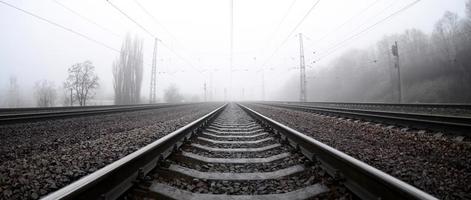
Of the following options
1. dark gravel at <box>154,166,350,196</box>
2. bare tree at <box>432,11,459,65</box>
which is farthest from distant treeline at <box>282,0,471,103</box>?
dark gravel at <box>154,166,350,196</box>

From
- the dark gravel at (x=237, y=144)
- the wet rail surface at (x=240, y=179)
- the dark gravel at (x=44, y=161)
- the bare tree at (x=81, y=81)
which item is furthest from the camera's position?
the bare tree at (x=81, y=81)

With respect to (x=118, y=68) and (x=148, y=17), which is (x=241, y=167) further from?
(x=118, y=68)

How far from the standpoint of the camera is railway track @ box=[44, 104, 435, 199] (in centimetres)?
164

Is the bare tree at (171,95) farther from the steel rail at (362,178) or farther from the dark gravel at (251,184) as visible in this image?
the steel rail at (362,178)

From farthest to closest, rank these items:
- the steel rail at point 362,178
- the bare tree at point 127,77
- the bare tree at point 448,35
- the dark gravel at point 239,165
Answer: the bare tree at point 127,77 < the bare tree at point 448,35 < the dark gravel at point 239,165 < the steel rail at point 362,178

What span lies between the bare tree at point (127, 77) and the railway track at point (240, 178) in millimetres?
34905

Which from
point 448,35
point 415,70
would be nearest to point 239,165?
point 415,70

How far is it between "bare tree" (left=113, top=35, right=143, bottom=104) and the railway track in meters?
34.9

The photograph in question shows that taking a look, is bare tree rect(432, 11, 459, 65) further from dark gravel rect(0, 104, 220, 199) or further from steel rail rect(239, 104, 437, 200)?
dark gravel rect(0, 104, 220, 199)

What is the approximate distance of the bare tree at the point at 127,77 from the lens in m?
34.8

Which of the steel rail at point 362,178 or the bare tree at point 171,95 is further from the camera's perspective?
the bare tree at point 171,95

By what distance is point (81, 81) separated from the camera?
32.7 metres

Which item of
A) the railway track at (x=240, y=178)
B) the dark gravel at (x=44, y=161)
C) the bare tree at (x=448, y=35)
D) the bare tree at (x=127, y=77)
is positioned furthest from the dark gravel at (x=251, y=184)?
the bare tree at (x=448, y=35)

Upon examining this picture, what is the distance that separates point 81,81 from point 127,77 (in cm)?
586
